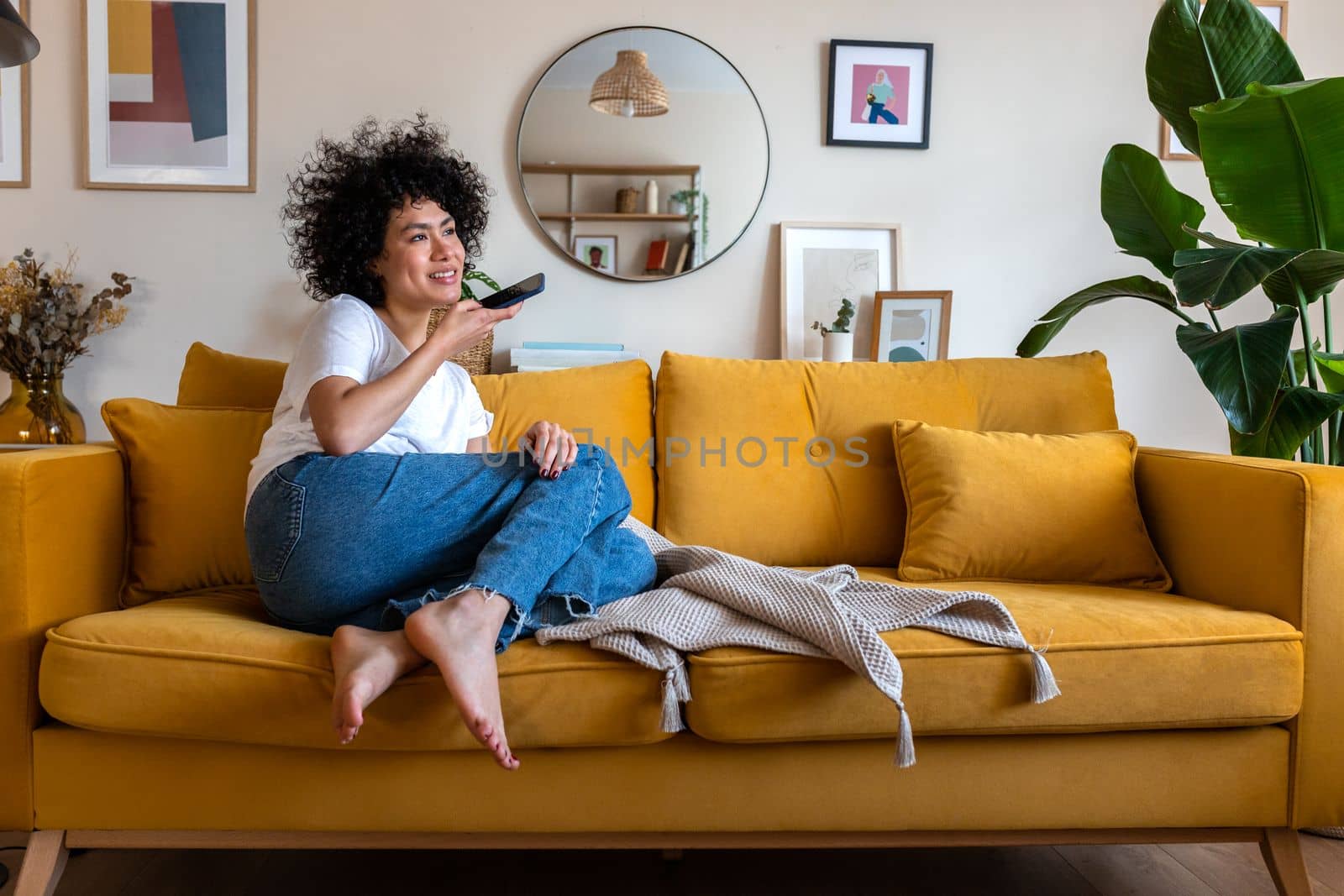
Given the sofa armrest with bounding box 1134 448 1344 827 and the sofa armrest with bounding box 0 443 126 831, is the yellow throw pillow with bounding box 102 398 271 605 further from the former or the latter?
the sofa armrest with bounding box 1134 448 1344 827

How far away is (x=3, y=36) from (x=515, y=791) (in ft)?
5.51

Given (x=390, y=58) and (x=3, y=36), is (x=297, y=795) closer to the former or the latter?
(x=3, y=36)

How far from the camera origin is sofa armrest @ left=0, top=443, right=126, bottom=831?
1285mm

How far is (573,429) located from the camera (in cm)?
194

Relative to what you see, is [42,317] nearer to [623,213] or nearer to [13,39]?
[13,39]

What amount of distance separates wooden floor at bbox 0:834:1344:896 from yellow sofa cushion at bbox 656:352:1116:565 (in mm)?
576

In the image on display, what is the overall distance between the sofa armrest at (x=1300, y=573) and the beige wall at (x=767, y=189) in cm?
116

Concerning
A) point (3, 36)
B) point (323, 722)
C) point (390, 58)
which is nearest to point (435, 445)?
point (323, 722)

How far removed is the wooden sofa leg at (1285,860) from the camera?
1.38 meters

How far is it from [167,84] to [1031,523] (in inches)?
93.3

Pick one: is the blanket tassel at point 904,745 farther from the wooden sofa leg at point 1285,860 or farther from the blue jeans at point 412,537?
the wooden sofa leg at point 1285,860

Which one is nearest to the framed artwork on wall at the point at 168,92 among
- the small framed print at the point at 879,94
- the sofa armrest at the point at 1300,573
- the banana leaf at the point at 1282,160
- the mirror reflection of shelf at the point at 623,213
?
the mirror reflection of shelf at the point at 623,213

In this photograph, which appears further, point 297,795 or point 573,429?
point 573,429

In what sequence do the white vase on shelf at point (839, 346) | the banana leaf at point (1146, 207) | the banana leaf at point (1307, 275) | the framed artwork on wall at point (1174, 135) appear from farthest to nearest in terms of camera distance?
the framed artwork on wall at point (1174, 135)
the white vase on shelf at point (839, 346)
the banana leaf at point (1146, 207)
the banana leaf at point (1307, 275)
